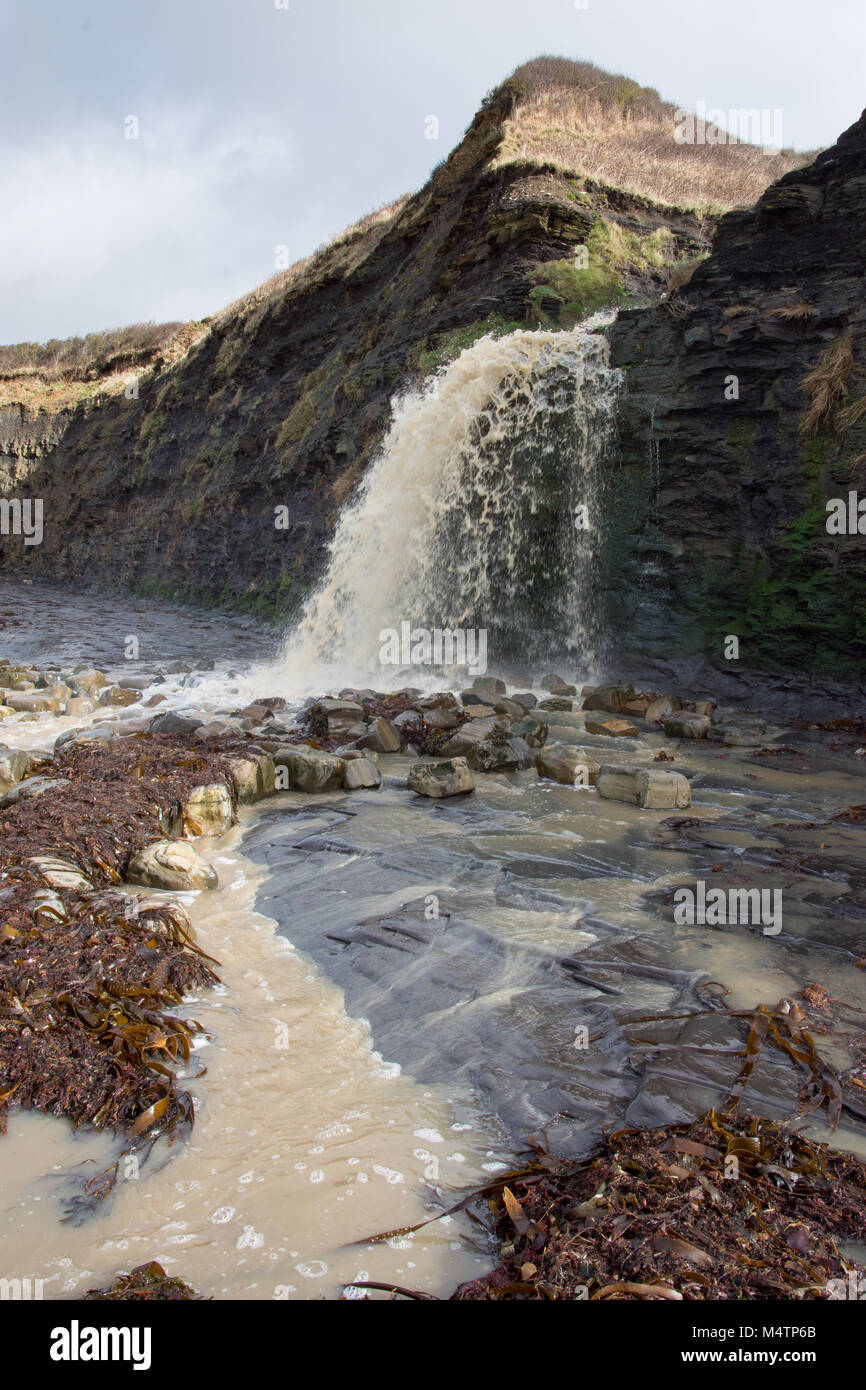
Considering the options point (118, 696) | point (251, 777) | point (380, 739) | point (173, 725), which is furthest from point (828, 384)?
point (118, 696)

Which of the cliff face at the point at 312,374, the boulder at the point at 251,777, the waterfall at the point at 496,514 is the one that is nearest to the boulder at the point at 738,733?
the waterfall at the point at 496,514

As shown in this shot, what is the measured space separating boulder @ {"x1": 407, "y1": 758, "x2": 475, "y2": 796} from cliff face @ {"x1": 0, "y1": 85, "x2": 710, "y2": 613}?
11.0 metres

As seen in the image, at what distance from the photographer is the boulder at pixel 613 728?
9133mm

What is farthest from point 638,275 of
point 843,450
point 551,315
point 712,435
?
point 843,450

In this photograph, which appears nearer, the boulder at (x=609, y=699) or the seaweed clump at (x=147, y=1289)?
the seaweed clump at (x=147, y=1289)

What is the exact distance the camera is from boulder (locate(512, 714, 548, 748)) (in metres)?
8.25

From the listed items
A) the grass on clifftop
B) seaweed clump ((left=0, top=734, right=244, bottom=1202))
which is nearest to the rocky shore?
seaweed clump ((left=0, top=734, right=244, bottom=1202))

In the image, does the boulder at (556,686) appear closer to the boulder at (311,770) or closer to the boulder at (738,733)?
the boulder at (738,733)

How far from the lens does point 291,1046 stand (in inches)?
130

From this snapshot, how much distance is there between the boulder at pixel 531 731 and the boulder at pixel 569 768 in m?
0.70

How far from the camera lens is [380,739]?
27.7 ft

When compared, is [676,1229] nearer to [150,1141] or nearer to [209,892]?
[150,1141]

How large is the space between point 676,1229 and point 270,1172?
47.0 inches

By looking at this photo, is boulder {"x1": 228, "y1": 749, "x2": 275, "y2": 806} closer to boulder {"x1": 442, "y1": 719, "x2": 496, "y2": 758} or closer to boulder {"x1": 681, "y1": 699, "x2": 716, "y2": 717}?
boulder {"x1": 442, "y1": 719, "x2": 496, "y2": 758}
